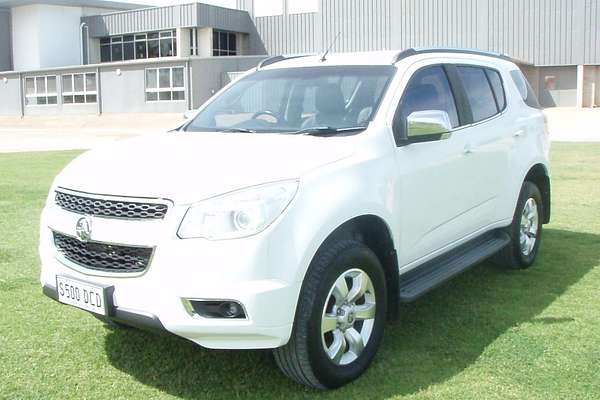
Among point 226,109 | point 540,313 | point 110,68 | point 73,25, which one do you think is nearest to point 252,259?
point 226,109

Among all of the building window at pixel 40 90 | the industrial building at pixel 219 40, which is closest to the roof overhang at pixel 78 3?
the industrial building at pixel 219 40

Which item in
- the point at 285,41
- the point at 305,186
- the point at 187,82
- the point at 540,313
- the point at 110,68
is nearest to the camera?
the point at 305,186

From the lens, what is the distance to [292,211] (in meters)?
3.39

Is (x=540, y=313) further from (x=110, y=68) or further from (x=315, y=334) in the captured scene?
(x=110, y=68)

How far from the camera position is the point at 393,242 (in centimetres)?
416

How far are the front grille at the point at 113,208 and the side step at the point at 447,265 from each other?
5.27 ft

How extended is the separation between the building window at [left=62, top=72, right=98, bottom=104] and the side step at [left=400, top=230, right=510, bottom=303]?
147 ft

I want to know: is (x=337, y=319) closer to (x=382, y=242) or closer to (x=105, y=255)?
(x=382, y=242)

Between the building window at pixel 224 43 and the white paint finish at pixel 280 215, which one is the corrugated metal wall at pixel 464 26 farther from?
the white paint finish at pixel 280 215

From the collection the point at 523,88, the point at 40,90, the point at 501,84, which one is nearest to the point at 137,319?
the point at 501,84

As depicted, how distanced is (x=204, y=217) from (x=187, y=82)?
134ft

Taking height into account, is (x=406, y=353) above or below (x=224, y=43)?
below

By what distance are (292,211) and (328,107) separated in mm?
1341

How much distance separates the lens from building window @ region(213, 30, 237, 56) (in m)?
52.9
